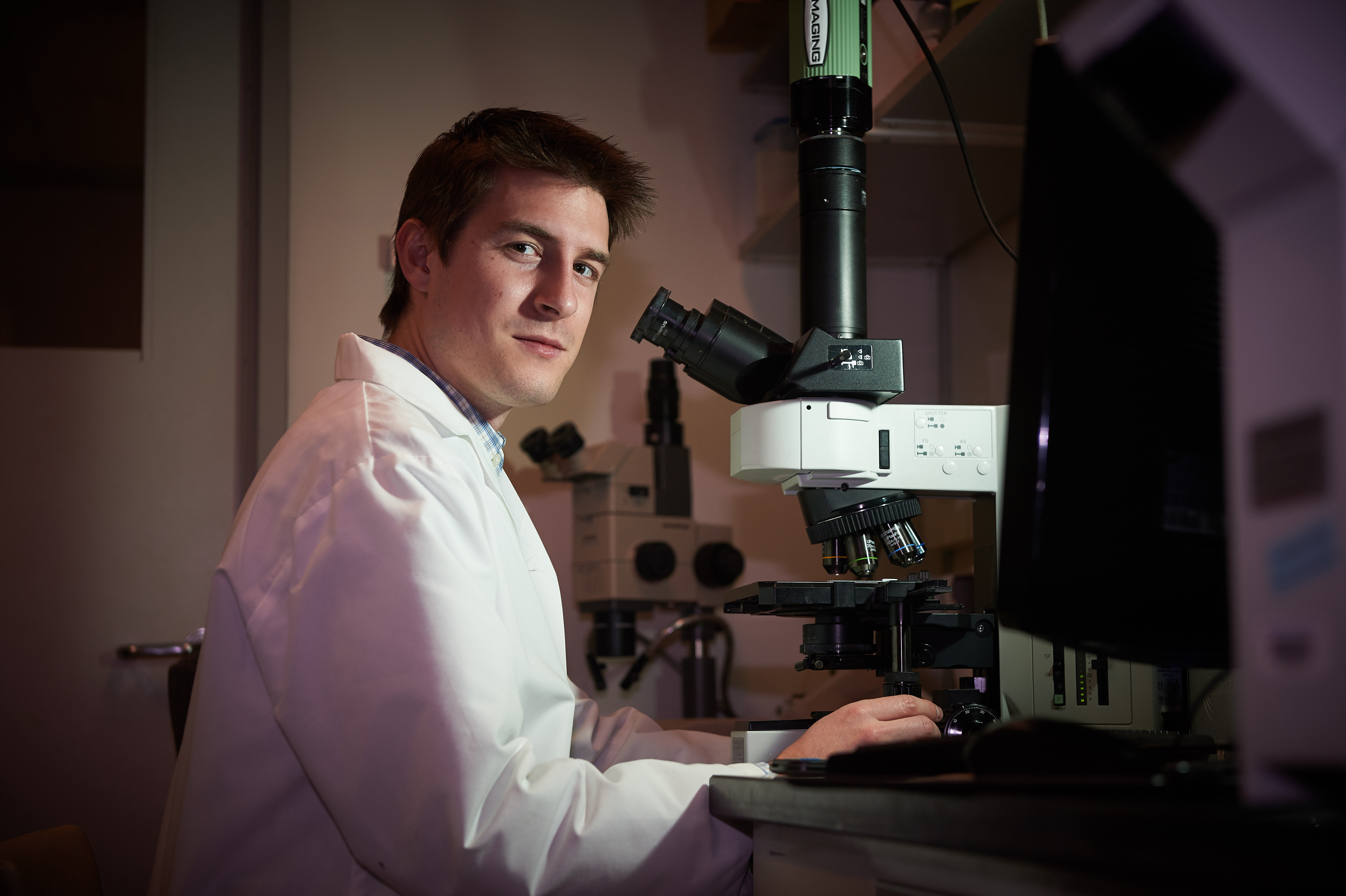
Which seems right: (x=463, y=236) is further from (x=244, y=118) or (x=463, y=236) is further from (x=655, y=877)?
(x=244, y=118)

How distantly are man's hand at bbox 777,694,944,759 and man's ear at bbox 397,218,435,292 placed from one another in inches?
31.7

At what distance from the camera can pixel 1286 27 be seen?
36cm

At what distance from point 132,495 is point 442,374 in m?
1.36

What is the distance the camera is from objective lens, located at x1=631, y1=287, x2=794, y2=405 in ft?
3.83

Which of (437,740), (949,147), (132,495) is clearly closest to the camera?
(437,740)

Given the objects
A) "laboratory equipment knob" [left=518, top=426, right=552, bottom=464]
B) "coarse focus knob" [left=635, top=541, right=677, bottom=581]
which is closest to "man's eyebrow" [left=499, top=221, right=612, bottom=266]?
"laboratory equipment knob" [left=518, top=426, right=552, bottom=464]

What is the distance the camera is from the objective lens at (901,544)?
1.13m

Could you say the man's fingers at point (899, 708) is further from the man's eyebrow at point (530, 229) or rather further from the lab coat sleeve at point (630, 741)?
the man's eyebrow at point (530, 229)

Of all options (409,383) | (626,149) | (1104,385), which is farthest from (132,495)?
(1104,385)

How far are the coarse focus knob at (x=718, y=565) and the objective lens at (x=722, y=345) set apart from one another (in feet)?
3.32

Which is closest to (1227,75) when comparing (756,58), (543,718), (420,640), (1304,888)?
(1304,888)

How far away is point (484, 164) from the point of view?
133 centimetres

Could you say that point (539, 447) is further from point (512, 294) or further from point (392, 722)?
point (392, 722)

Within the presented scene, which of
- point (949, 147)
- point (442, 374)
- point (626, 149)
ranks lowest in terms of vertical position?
point (442, 374)
